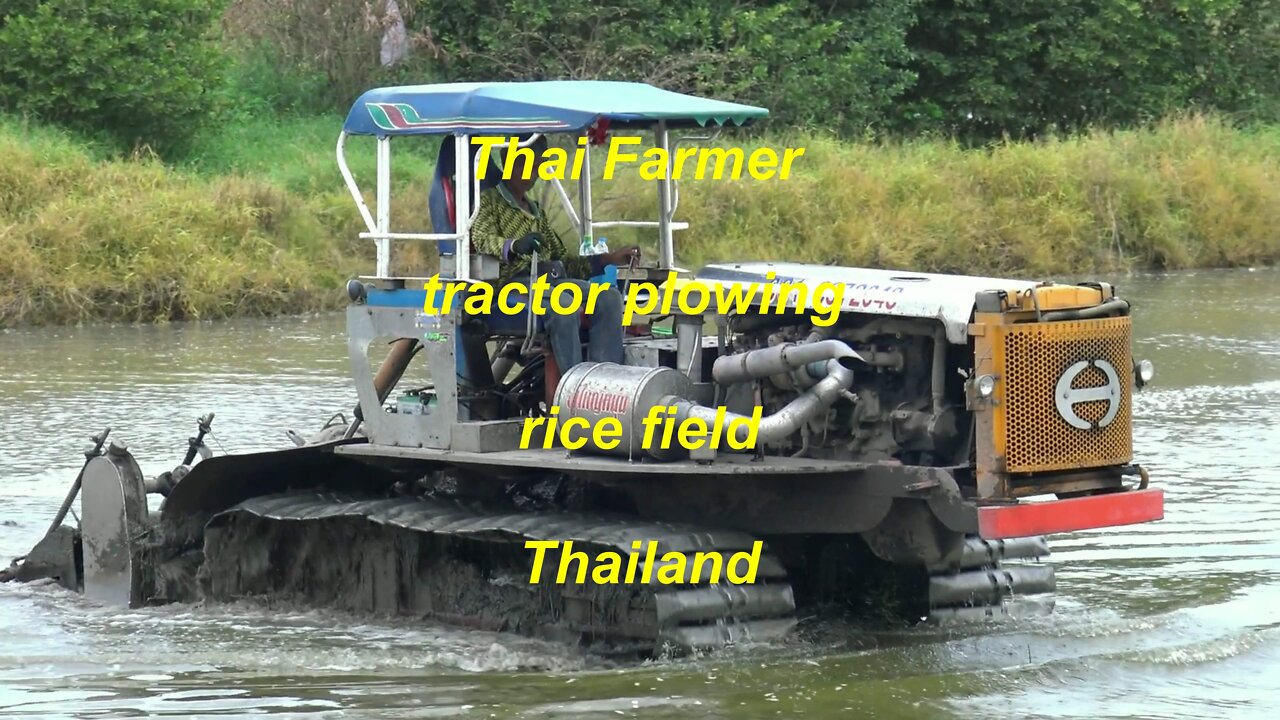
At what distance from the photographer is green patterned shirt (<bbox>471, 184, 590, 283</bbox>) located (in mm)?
8719

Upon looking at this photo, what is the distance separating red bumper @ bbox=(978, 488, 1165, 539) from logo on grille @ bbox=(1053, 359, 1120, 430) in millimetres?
302

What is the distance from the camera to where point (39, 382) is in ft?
56.4

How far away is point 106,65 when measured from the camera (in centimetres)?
2509

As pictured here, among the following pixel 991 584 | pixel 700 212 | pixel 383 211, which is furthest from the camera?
pixel 700 212

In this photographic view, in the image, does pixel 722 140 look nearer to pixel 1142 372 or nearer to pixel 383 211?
pixel 383 211

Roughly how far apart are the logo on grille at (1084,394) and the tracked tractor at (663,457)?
1 cm

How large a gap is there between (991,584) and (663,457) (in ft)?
6.01

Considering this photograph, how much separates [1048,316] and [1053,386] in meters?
0.28

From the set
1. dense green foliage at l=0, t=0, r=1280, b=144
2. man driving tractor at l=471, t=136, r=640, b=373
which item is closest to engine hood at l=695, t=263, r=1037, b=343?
man driving tractor at l=471, t=136, r=640, b=373

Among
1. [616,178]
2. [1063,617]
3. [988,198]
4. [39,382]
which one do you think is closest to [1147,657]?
[1063,617]

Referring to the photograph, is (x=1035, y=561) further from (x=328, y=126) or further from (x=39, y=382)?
(x=328, y=126)

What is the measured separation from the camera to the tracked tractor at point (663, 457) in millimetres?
7984
